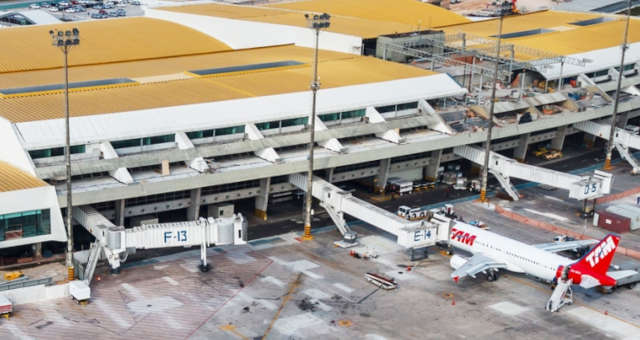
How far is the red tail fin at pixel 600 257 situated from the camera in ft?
244

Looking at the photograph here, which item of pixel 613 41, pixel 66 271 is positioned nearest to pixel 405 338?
pixel 66 271

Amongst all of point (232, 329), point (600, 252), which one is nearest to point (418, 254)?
point (600, 252)

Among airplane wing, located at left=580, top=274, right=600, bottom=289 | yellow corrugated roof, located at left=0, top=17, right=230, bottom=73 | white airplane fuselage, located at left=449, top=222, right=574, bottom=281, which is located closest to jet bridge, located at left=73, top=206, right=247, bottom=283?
white airplane fuselage, located at left=449, top=222, right=574, bottom=281

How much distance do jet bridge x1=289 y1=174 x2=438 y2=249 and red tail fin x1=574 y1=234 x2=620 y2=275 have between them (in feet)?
49.1

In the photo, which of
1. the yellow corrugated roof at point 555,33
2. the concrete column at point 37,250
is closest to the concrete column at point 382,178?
the yellow corrugated roof at point 555,33

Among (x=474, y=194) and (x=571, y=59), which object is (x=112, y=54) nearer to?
(x=474, y=194)

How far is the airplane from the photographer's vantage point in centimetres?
7531

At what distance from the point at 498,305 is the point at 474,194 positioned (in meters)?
33.0

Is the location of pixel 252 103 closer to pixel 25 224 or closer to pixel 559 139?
pixel 25 224

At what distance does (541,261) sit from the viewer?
78875 mm

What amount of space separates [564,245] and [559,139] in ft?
141

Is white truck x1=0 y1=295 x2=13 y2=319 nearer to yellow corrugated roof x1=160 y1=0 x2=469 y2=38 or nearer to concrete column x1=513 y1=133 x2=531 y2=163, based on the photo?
concrete column x1=513 y1=133 x2=531 y2=163

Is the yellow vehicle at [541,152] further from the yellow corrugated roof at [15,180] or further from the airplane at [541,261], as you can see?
the yellow corrugated roof at [15,180]

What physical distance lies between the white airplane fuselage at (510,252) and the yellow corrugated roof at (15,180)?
3823 cm
